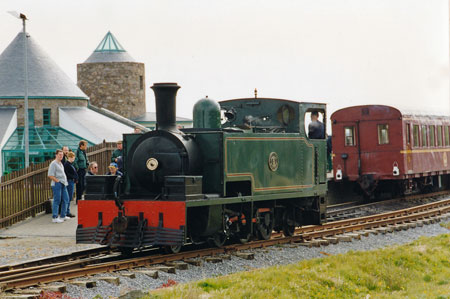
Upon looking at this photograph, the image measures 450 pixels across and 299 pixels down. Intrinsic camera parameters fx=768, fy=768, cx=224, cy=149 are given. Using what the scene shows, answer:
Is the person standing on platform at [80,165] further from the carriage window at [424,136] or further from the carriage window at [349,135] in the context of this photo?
the carriage window at [424,136]

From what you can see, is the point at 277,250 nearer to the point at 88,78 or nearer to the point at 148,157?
the point at 148,157

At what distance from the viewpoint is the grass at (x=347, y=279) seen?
29.9ft

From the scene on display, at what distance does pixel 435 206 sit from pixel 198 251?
1106 cm

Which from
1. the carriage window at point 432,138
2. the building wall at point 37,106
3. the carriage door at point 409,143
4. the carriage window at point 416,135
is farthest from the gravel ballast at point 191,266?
the building wall at point 37,106

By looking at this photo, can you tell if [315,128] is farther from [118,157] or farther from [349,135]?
[349,135]

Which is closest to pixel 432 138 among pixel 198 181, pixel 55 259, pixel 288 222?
pixel 288 222

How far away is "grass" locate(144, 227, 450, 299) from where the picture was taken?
29.9 feet

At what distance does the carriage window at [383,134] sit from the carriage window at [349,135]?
0.92 m

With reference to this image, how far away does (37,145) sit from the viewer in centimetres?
4009

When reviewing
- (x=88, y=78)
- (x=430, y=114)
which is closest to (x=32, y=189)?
(x=430, y=114)

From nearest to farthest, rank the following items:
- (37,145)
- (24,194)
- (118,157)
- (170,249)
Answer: (170,249), (118,157), (24,194), (37,145)

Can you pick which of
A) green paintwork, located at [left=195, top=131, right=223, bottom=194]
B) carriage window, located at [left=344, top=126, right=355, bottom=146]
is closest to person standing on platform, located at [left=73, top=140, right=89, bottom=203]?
green paintwork, located at [left=195, top=131, right=223, bottom=194]

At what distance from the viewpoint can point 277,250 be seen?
1279cm

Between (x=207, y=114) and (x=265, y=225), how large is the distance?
2.35 metres
